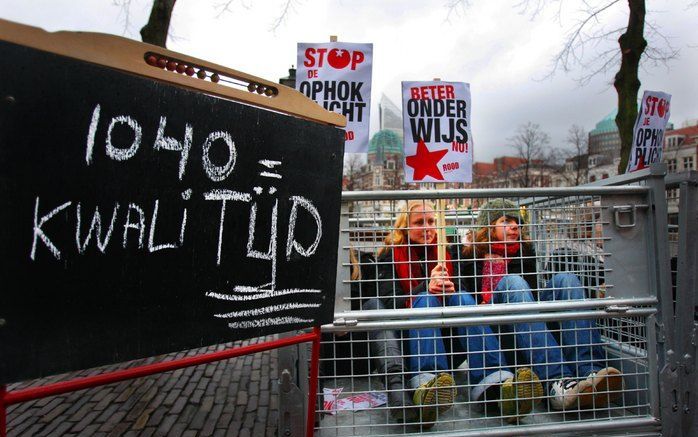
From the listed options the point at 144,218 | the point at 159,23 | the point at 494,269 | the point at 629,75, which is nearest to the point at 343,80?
the point at 159,23

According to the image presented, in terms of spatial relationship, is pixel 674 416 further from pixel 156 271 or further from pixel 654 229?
pixel 156 271

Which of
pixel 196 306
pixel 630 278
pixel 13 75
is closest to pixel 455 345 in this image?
pixel 630 278

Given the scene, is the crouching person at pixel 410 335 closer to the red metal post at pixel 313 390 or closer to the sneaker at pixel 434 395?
the sneaker at pixel 434 395

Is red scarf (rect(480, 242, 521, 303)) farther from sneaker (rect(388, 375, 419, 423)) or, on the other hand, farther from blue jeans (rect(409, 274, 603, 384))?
sneaker (rect(388, 375, 419, 423))

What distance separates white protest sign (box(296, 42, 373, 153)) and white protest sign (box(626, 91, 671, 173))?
5.17 m

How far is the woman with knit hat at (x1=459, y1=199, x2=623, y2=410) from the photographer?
2.73 meters

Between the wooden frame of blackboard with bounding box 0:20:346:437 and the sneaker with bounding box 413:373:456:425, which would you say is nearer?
the wooden frame of blackboard with bounding box 0:20:346:437

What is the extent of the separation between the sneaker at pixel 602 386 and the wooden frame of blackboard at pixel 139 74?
1.71 m

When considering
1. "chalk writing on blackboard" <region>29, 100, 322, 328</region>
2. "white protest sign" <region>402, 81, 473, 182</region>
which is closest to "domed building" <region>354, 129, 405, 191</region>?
"white protest sign" <region>402, 81, 473, 182</region>

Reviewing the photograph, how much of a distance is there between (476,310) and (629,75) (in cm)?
874

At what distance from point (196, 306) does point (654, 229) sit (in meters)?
2.64

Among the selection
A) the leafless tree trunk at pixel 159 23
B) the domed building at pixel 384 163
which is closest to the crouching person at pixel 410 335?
the leafless tree trunk at pixel 159 23

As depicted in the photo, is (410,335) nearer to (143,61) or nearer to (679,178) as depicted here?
(679,178)

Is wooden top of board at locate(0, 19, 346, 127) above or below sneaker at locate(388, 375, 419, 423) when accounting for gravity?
above
